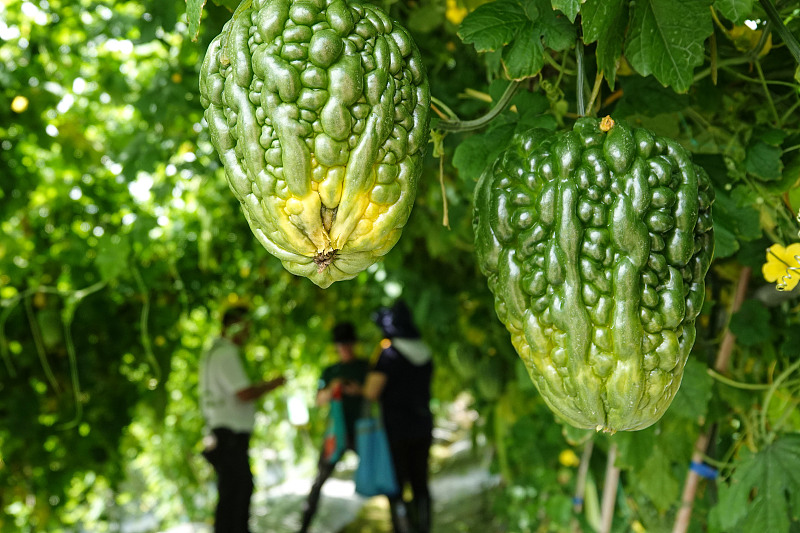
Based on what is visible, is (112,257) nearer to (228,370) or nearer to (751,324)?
(751,324)

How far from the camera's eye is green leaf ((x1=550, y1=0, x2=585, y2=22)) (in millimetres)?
670

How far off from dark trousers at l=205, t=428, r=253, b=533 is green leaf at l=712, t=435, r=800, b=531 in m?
2.52

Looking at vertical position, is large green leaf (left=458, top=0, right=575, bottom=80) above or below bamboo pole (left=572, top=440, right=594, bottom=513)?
above

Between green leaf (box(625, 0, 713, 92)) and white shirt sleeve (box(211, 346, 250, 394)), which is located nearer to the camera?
green leaf (box(625, 0, 713, 92))

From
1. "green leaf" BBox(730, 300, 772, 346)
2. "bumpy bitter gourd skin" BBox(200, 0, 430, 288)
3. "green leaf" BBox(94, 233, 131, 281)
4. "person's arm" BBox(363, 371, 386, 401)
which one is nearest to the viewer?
"bumpy bitter gourd skin" BBox(200, 0, 430, 288)

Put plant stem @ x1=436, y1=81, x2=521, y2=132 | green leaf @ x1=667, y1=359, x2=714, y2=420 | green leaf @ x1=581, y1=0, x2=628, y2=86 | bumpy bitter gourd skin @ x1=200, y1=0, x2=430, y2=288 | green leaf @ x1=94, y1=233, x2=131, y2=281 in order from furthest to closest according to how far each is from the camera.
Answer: green leaf @ x1=94, y1=233, x2=131, y2=281, green leaf @ x1=667, y1=359, x2=714, y2=420, plant stem @ x1=436, y1=81, x2=521, y2=132, green leaf @ x1=581, y1=0, x2=628, y2=86, bumpy bitter gourd skin @ x1=200, y1=0, x2=430, y2=288

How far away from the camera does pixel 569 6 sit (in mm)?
679

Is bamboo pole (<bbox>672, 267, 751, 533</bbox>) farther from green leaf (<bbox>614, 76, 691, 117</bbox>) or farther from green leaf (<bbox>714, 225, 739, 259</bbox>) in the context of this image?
green leaf (<bbox>614, 76, 691, 117</bbox>)

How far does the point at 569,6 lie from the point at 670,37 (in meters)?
0.17

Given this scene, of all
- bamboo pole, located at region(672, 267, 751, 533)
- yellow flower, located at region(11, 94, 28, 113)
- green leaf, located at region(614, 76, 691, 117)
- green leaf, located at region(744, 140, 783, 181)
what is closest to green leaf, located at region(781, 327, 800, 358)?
bamboo pole, located at region(672, 267, 751, 533)

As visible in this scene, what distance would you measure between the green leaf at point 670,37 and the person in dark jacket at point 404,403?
8.99ft

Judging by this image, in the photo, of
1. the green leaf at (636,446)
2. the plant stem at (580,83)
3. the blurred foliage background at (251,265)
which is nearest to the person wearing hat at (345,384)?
the blurred foliage background at (251,265)

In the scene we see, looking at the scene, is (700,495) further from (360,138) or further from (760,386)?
(360,138)

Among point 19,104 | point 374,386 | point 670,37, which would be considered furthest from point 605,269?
point 374,386
